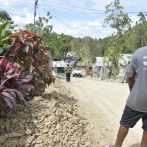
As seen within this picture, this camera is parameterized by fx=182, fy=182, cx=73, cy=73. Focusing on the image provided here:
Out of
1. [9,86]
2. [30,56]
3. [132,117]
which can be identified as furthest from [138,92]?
[30,56]

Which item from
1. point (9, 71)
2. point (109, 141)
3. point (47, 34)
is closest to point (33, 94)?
point (9, 71)

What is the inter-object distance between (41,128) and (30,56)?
173 centimetres

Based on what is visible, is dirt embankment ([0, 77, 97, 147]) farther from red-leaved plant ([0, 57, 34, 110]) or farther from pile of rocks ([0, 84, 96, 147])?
red-leaved plant ([0, 57, 34, 110])

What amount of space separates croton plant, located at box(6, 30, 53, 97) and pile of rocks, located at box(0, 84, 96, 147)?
1.84ft

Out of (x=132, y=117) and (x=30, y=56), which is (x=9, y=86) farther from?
(x=132, y=117)

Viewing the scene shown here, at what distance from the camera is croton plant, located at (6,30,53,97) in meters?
3.89

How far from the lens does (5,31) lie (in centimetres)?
412

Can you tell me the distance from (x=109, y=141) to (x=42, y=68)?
2.19 m

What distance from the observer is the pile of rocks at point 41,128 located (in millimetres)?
2883

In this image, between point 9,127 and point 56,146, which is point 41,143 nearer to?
point 56,146

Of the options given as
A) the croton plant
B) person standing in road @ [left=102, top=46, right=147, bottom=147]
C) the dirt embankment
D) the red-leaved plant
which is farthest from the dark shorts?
the croton plant

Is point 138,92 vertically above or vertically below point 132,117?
above

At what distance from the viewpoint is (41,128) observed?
3.19 meters

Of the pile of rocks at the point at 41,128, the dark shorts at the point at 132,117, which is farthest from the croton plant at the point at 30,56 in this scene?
the dark shorts at the point at 132,117
